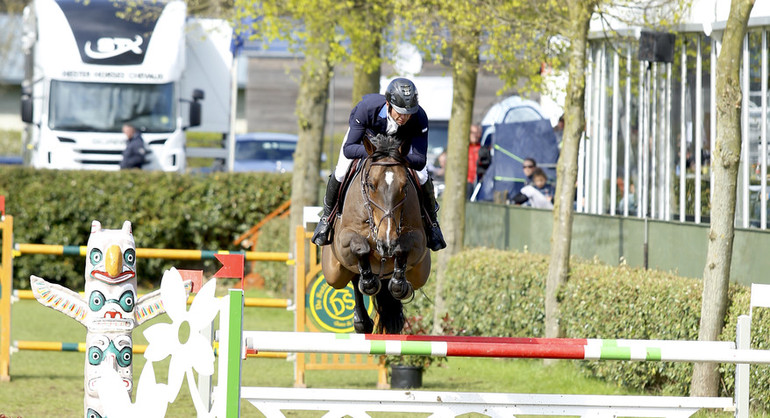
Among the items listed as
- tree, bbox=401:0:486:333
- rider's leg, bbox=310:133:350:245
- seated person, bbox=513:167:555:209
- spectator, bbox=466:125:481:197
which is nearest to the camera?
rider's leg, bbox=310:133:350:245

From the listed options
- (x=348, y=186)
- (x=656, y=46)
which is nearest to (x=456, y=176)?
(x=656, y=46)

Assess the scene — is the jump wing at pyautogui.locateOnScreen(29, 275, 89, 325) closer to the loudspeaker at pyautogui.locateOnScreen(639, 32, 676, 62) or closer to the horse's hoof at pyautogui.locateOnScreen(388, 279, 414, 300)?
the horse's hoof at pyautogui.locateOnScreen(388, 279, 414, 300)

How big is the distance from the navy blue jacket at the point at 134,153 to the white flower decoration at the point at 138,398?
1374cm

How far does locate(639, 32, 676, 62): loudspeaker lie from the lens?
11.1 meters

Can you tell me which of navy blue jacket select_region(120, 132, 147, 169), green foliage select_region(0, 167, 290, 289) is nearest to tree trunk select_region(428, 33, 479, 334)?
green foliage select_region(0, 167, 290, 289)

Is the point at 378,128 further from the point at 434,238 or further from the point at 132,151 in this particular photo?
the point at 132,151

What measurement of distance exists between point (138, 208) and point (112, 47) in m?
2.96

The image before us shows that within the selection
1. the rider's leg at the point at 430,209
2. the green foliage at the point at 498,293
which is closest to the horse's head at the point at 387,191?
the rider's leg at the point at 430,209

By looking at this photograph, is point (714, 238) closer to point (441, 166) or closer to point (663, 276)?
point (663, 276)

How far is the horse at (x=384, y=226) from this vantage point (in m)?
6.17

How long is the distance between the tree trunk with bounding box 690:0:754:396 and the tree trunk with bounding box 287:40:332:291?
26.0 ft

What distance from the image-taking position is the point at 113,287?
235 inches

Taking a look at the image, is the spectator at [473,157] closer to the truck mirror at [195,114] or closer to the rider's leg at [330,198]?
the truck mirror at [195,114]

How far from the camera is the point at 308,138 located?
53.1 feet
